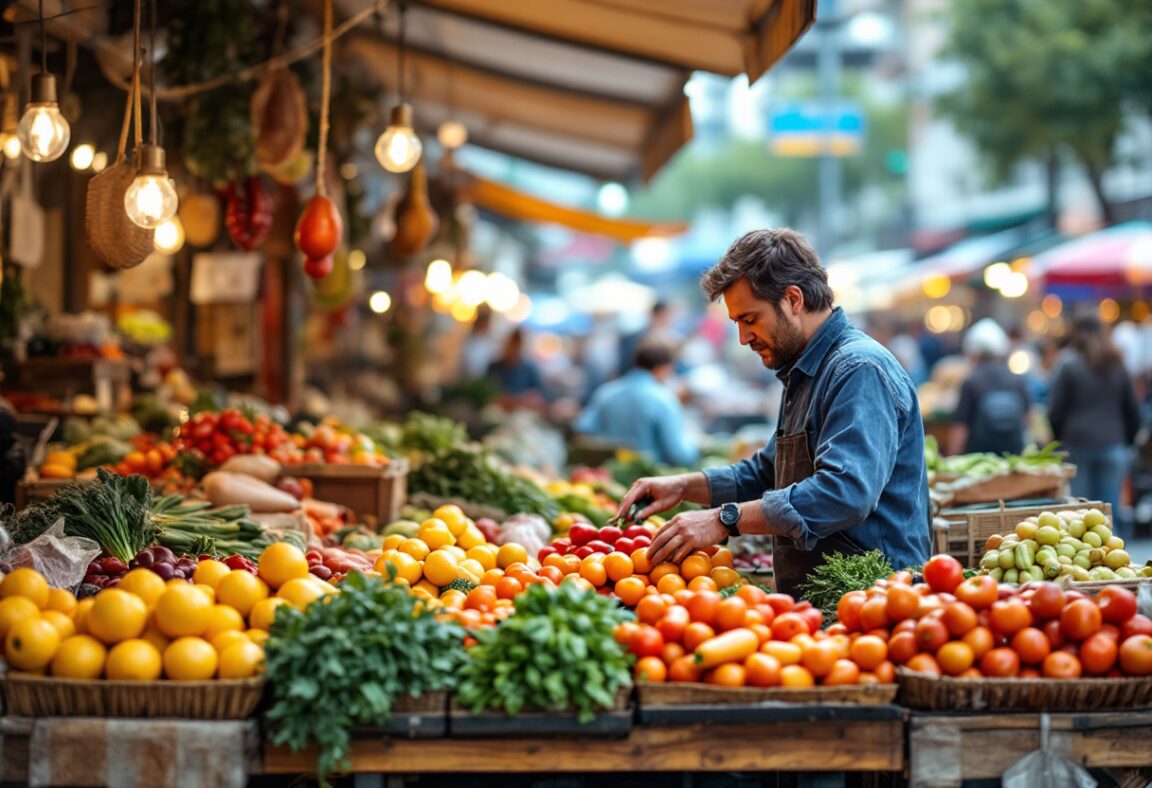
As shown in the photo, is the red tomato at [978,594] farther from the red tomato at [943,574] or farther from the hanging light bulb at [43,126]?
the hanging light bulb at [43,126]

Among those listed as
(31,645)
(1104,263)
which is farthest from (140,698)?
(1104,263)

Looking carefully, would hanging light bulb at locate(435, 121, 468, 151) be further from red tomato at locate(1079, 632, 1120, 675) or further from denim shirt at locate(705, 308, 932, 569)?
red tomato at locate(1079, 632, 1120, 675)

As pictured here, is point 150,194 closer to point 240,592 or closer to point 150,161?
point 150,161

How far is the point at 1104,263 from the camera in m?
13.5

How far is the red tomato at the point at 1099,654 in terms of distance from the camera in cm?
347

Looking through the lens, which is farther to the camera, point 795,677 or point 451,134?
point 451,134

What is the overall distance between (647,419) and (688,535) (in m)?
6.74

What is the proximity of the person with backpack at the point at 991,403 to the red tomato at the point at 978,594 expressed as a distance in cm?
784

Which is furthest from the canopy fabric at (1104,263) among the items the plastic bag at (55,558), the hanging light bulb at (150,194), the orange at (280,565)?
the plastic bag at (55,558)

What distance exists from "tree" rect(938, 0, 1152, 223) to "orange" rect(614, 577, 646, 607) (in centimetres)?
1701

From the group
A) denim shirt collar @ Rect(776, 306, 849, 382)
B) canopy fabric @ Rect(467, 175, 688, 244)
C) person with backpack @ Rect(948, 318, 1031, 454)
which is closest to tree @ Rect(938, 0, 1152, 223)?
canopy fabric @ Rect(467, 175, 688, 244)

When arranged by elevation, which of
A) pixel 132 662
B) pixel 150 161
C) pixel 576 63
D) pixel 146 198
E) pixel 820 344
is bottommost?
pixel 132 662

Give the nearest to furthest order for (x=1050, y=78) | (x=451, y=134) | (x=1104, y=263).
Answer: (x=451, y=134)
(x=1104, y=263)
(x=1050, y=78)

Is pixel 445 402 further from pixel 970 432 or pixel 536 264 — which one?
pixel 536 264
